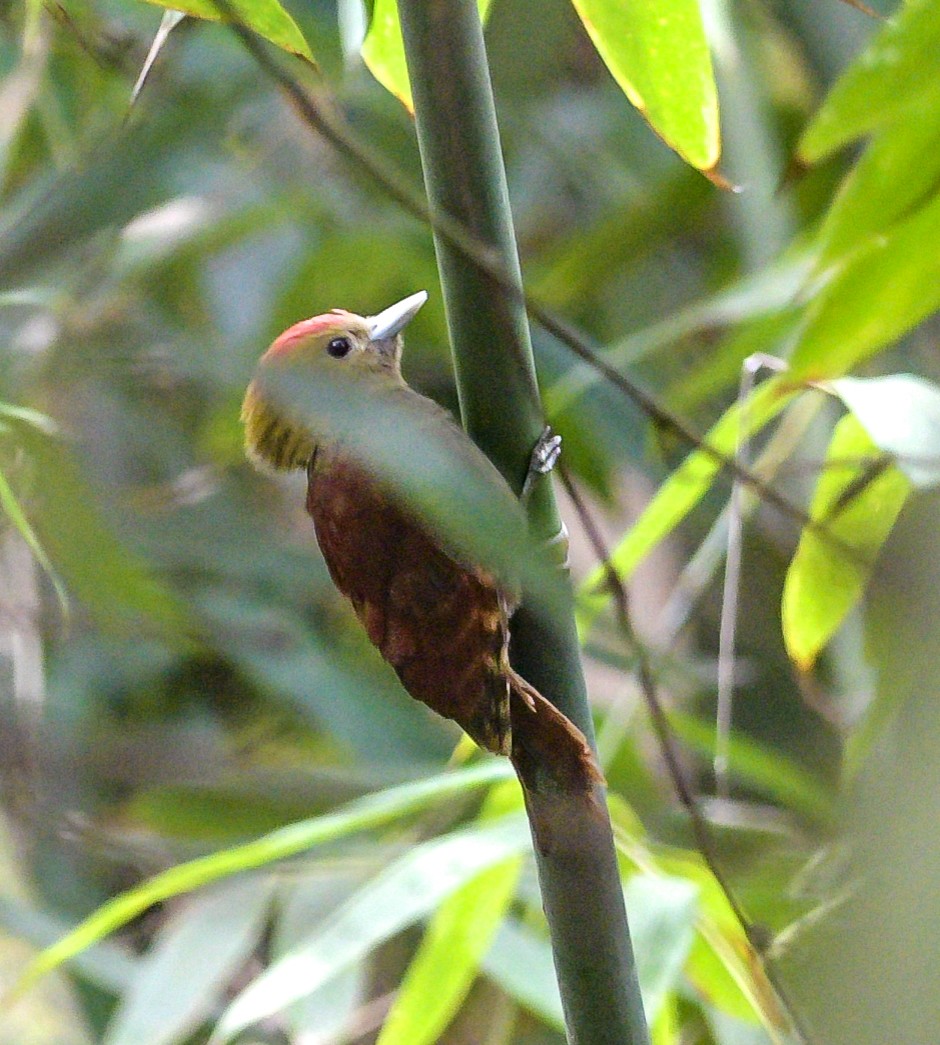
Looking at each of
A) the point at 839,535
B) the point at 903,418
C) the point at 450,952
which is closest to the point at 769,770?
the point at 450,952

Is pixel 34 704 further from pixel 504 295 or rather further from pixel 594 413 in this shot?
pixel 504 295

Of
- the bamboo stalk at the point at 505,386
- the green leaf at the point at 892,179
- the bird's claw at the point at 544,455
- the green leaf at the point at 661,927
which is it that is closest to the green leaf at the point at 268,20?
the bamboo stalk at the point at 505,386

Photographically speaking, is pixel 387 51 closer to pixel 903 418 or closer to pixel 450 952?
pixel 903 418

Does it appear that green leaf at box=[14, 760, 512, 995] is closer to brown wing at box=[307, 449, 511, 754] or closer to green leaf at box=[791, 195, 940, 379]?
brown wing at box=[307, 449, 511, 754]

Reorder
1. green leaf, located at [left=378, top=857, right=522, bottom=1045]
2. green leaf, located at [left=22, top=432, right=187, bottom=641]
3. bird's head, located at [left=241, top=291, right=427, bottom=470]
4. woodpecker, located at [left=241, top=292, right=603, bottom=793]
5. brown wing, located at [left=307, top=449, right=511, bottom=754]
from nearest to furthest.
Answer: woodpecker, located at [left=241, top=292, right=603, bottom=793], brown wing, located at [left=307, top=449, right=511, bottom=754], green leaf, located at [left=378, top=857, right=522, bottom=1045], bird's head, located at [left=241, top=291, right=427, bottom=470], green leaf, located at [left=22, top=432, right=187, bottom=641]

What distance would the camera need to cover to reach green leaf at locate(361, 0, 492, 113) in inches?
31.9

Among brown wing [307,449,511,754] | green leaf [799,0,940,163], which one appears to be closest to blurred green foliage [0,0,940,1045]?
green leaf [799,0,940,163]

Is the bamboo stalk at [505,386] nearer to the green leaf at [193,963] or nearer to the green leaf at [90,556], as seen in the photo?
the green leaf at [193,963]

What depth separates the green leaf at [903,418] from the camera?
623 mm

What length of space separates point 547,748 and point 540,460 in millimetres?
180

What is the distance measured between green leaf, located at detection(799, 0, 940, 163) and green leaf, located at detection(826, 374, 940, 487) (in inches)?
5.7

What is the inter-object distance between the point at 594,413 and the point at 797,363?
3.19 feet

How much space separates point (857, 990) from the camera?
0.37 meters

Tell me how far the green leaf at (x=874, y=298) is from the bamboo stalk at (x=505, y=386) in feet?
0.94
